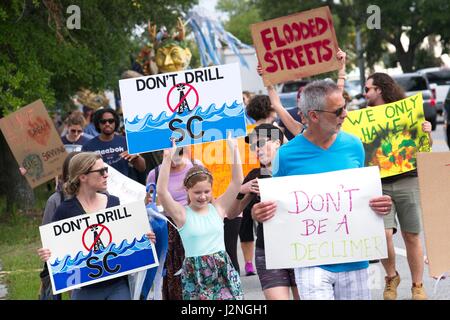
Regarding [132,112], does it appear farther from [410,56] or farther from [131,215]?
[410,56]

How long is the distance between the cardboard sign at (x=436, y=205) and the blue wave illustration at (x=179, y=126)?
1.67 metres

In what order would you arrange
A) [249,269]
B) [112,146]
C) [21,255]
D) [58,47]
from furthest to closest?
[58,47] → [21,255] → [249,269] → [112,146]

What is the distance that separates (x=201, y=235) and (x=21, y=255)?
6.63 m

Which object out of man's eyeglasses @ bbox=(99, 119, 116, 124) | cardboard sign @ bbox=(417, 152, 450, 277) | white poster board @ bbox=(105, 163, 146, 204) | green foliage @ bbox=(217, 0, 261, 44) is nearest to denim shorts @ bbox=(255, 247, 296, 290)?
cardboard sign @ bbox=(417, 152, 450, 277)

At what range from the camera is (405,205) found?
873 centimetres

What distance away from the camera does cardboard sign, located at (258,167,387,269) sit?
5.91m

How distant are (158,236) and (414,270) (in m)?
2.07

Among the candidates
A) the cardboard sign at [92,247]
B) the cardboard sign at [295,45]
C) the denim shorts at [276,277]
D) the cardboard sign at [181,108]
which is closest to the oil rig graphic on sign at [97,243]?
the cardboard sign at [92,247]

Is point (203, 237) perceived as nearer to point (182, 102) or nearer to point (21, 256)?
point (182, 102)

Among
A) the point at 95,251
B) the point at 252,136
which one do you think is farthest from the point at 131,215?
the point at 252,136

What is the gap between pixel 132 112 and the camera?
296 inches

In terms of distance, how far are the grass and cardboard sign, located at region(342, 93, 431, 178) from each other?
10.4 feet

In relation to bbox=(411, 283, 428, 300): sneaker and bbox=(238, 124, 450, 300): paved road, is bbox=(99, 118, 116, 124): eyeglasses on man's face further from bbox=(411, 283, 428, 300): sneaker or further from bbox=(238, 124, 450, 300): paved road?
bbox=(411, 283, 428, 300): sneaker

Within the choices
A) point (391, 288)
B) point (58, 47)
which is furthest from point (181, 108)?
point (58, 47)
